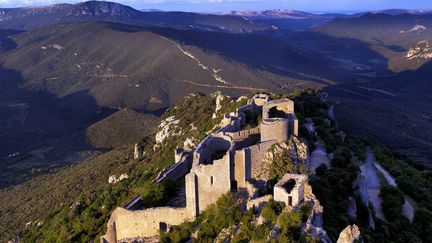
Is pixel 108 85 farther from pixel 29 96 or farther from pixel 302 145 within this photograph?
pixel 302 145

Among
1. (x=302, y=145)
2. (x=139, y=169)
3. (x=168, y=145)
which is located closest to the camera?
(x=302, y=145)

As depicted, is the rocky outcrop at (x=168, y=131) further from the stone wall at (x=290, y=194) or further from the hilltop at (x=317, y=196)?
the stone wall at (x=290, y=194)

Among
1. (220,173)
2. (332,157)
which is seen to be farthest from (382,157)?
(220,173)

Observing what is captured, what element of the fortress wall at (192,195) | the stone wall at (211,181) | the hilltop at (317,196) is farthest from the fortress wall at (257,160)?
the fortress wall at (192,195)

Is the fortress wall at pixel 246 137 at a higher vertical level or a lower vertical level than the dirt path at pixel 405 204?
higher

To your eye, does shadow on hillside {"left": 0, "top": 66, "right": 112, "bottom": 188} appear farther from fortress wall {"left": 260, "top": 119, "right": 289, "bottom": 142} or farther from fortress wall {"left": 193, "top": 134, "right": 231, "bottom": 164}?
fortress wall {"left": 260, "top": 119, "right": 289, "bottom": 142}

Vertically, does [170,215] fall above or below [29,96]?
above

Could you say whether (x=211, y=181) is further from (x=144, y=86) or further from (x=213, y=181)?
(x=144, y=86)
